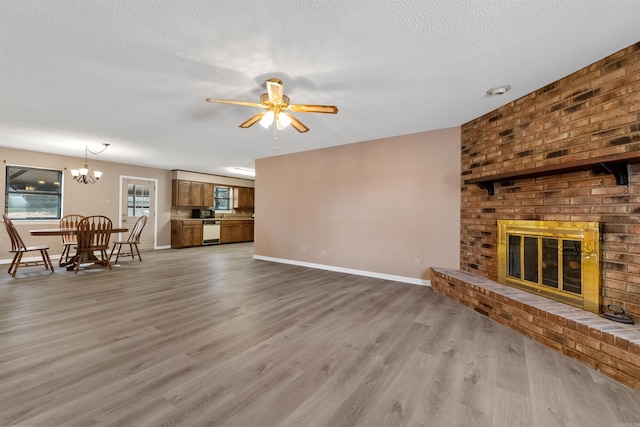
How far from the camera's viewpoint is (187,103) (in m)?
3.16

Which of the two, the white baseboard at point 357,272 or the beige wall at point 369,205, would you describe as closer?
the beige wall at point 369,205

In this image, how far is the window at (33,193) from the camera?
5559mm

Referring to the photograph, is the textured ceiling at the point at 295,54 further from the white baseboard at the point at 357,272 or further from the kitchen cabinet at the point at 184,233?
the kitchen cabinet at the point at 184,233

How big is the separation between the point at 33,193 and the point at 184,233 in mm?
3278

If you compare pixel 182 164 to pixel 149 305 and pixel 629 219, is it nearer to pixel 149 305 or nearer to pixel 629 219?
pixel 149 305

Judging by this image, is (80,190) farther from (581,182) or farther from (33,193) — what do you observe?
(581,182)

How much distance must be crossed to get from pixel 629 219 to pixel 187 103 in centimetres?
431

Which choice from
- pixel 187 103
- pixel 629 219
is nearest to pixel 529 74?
pixel 629 219

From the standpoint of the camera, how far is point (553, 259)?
2.63 metres

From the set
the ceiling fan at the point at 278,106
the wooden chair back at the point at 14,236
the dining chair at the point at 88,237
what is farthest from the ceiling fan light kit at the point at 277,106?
the wooden chair back at the point at 14,236

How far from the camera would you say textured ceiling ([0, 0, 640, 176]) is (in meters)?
1.73

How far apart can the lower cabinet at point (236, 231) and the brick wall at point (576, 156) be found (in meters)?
7.74

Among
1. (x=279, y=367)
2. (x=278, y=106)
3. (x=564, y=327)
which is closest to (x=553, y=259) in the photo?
(x=564, y=327)

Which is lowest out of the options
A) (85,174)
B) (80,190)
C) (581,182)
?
(581,182)
